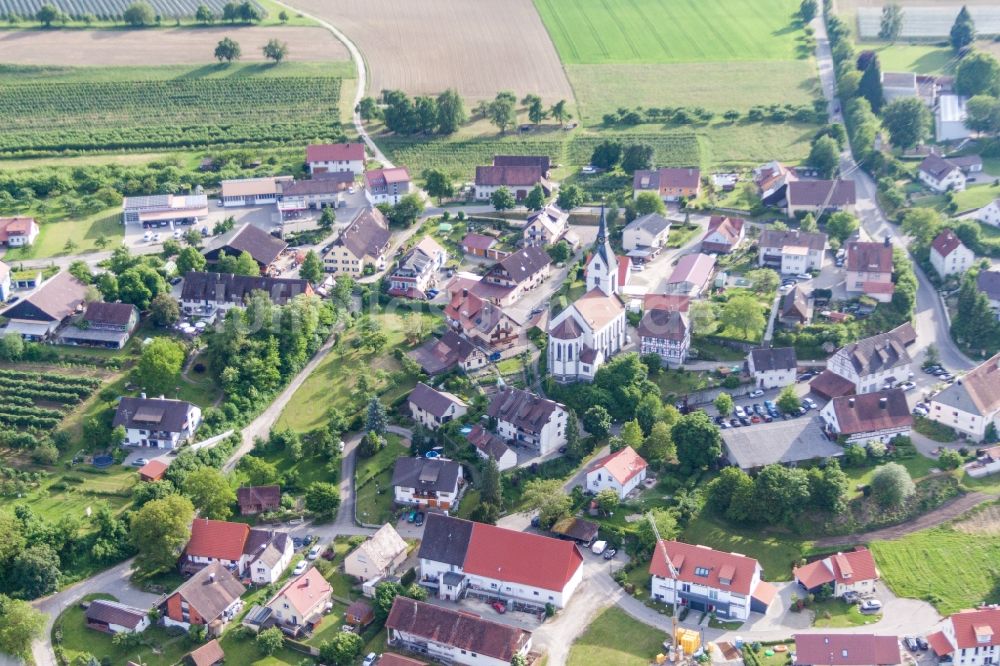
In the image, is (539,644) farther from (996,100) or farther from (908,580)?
(996,100)

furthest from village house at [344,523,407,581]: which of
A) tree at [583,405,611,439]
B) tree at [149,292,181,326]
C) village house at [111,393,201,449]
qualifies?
tree at [149,292,181,326]

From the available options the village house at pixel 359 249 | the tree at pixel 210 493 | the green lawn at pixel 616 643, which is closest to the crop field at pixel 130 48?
the village house at pixel 359 249

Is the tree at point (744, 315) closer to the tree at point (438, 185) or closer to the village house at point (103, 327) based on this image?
the tree at point (438, 185)

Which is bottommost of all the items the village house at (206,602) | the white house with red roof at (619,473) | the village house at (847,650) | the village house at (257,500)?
the village house at (206,602)

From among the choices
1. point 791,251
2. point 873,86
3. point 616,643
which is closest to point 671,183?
point 791,251

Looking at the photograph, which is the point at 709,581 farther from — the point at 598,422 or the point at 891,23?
the point at 891,23

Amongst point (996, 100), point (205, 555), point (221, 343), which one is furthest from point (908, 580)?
point (996, 100)
